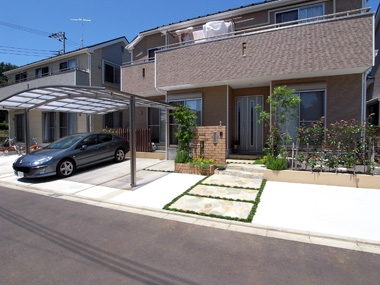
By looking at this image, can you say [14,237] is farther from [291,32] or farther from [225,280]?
[291,32]

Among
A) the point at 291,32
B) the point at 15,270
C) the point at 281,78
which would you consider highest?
the point at 291,32

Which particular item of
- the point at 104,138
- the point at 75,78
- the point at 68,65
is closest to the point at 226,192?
the point at 104,138

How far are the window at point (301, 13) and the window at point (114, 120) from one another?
10908 millimetres

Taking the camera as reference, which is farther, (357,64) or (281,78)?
(281,78)

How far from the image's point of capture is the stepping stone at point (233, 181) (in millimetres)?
6367

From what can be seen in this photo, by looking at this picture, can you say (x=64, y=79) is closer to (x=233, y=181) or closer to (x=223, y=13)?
(x=223, y=13)

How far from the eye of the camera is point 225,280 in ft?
8.42

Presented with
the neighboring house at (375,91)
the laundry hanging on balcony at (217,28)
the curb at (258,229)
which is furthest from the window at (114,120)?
the neighboring house at (375,91)

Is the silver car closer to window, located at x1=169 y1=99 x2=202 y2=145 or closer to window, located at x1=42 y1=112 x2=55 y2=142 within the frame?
window, located at x1=169 y1=99 x2=202 y2=145

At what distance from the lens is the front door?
9797mm

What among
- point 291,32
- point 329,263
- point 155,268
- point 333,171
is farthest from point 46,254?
point 291,32

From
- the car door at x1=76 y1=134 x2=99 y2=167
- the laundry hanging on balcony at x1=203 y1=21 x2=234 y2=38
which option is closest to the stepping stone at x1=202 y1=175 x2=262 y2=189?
the car door at x1=76 y1=134 x2=99 y2=167

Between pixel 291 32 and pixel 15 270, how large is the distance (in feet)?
30.5

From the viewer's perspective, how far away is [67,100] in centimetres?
905
